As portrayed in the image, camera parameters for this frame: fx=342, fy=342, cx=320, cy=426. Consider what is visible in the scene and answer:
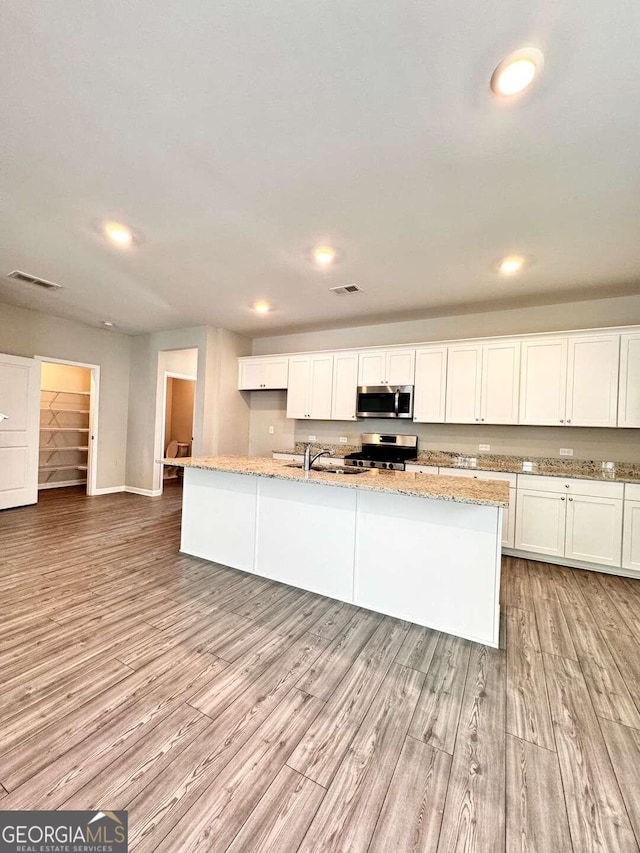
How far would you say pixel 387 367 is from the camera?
4566 mm

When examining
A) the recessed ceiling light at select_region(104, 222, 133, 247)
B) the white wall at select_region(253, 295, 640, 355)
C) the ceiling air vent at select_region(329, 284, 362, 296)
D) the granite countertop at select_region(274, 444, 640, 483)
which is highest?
the ceiling air vent at select_region(329, 284, 362, 296)

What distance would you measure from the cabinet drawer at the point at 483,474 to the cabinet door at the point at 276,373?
271 centimetres

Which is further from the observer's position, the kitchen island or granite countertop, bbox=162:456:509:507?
the kitchen island

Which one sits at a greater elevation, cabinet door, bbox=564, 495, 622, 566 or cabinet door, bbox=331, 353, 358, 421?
cabinet door, bbox=331, 353, 358, 421

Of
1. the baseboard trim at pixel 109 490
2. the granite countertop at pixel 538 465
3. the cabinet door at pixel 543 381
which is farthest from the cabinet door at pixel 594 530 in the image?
the baseboard trim at pixel 109 490

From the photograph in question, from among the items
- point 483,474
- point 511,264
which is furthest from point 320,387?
point 511,264

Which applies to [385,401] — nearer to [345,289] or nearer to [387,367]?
[387,367]

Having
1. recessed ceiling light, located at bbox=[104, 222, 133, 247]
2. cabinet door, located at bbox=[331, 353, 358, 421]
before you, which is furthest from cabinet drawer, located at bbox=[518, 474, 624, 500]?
recessed ceiling light, located at bbox=[104, 222, 133, 247]

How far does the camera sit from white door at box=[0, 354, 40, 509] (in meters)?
4.71

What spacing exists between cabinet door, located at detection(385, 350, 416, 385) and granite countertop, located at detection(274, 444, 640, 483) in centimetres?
104

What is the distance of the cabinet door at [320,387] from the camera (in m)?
4.98

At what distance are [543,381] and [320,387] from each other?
9.07ft

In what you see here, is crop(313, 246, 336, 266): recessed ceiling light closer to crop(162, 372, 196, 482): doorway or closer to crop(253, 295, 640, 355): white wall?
crop(253, 295, 640, 355): white wall

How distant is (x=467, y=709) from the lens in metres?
1.65
